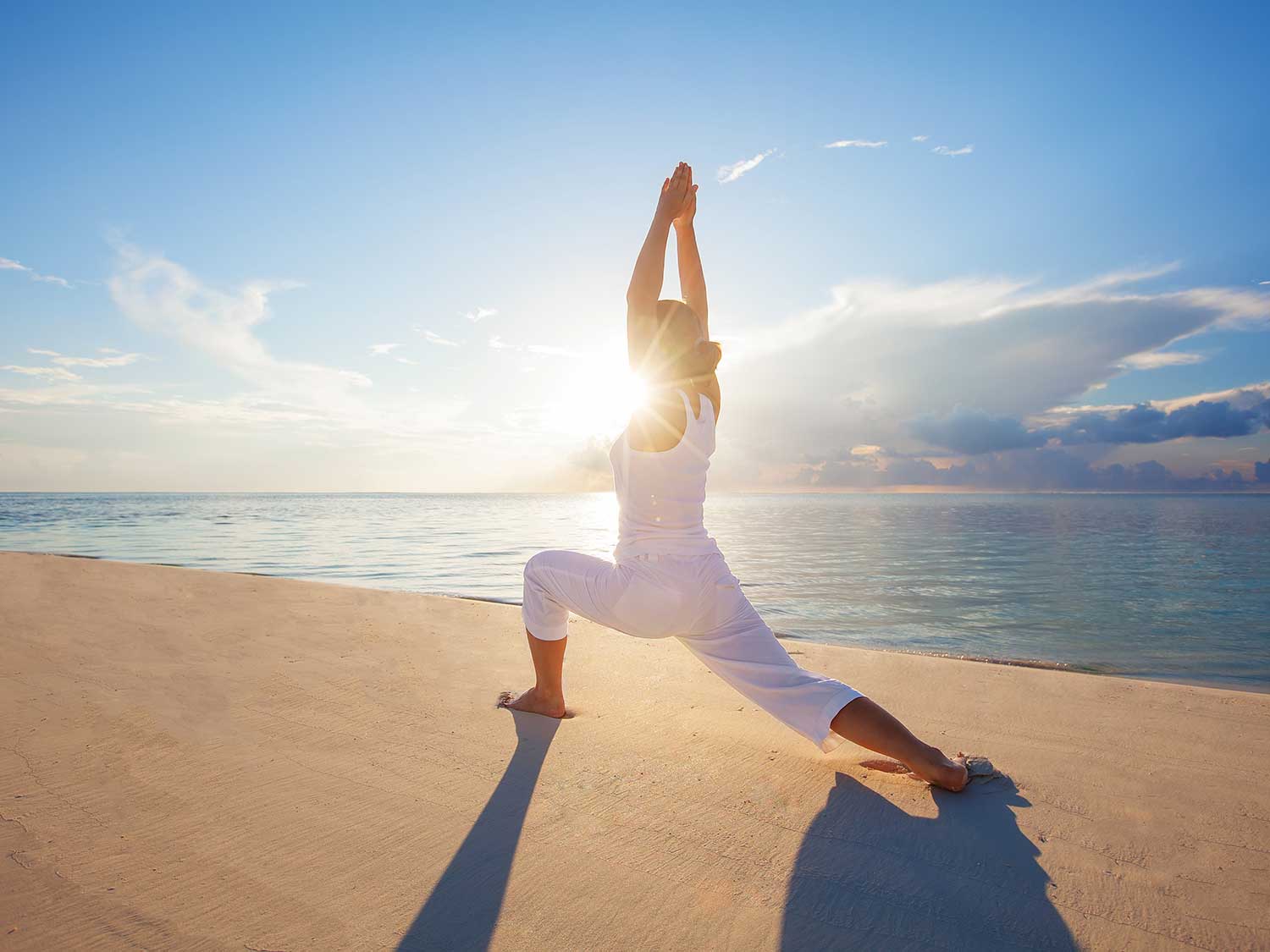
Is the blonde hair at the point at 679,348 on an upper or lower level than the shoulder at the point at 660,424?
upper

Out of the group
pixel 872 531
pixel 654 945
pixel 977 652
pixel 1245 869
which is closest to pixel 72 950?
pixel 654 945

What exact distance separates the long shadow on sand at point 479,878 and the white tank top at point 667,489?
108 cm

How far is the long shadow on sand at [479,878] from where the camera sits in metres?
1.97

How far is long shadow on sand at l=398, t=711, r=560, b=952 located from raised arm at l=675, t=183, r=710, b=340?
2301mm

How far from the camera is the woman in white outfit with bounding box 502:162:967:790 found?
284 cm

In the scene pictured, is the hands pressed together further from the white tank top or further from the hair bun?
the white tank top

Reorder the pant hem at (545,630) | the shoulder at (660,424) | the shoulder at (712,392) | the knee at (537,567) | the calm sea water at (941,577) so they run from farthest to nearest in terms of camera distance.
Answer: the calm sea water at (941,577) < the pant hem at (545,630) < the knee at (537,567) < the shoulder at (712,392) < the shoulder at (660,424)

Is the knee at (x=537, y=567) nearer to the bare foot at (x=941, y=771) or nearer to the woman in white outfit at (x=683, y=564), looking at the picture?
the woman in white outfit at (x=683, y=564)

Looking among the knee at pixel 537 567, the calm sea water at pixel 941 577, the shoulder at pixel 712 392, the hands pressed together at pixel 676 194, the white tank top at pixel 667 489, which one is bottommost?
the calm sea water at pixel 941 577

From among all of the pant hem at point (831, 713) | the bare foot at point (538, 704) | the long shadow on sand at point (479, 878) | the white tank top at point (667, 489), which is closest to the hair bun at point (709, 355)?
the white tank top at point (667, 489)

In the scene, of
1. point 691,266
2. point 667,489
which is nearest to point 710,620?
point 667,489

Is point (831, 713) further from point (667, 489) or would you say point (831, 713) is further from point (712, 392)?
point (712, 392)

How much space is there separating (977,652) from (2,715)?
23.5 feet

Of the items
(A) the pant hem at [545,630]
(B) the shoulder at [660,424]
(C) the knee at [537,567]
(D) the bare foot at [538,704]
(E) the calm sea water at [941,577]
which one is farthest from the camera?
(E) the calm sea water at [941,577]
